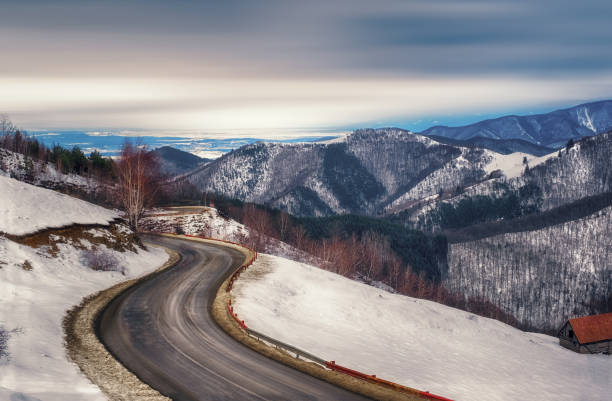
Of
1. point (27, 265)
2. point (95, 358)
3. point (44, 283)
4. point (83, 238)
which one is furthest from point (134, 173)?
point (95, 358)

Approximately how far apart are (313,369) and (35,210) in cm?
3209

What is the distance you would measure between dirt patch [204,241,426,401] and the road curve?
0.46 metres

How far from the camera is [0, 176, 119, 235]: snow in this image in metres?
33.3

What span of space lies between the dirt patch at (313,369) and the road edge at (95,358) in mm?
6330

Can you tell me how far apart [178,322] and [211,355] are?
580 centimetres

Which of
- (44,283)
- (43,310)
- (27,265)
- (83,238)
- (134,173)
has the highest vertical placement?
(134,173)

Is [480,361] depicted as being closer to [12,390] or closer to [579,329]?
[12,390]

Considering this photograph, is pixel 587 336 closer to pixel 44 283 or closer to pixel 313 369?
pixel 313 369

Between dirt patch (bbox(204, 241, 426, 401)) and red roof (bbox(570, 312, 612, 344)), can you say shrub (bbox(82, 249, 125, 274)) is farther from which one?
red roof (bbox(570, 312, 612, 344))

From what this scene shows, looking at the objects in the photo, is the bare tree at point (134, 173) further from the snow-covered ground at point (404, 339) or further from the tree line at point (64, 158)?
the tree line at point (64, 158)

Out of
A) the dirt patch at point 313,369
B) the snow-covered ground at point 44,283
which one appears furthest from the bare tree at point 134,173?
the dirt patch at point 313,369

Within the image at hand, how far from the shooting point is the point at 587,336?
68.7 metres

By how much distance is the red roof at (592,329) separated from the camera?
68438mm

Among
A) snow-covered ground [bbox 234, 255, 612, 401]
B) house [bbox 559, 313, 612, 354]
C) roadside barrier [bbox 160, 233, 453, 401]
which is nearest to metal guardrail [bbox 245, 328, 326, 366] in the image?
roadside barrier [bbox 160, 233, 453, 401]
